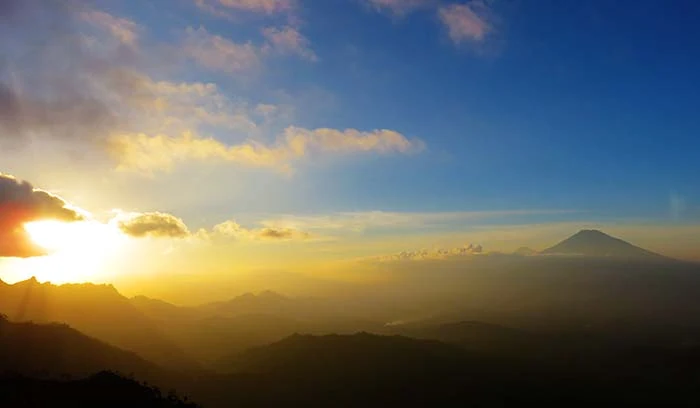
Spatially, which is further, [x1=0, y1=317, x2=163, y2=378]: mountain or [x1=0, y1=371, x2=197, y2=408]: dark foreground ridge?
[x1=0, y1=317, x2=163, y2=378]: mountain

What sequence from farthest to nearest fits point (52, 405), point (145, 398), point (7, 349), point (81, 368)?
point (81, 368)
point (7, 349)
point (145, 398)
point (52, 405)

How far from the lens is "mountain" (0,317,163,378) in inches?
5556

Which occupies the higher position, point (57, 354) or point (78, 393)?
point (78, 393)

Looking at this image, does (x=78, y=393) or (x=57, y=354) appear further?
(x=57, y=354)

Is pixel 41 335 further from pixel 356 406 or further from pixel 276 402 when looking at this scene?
pixel 356 406

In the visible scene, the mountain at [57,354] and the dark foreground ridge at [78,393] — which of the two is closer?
the dark foreground ridge at [78,393]

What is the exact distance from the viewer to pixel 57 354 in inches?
6048

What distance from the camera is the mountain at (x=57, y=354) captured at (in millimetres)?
141125

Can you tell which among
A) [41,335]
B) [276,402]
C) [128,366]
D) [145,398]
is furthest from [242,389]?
[145,398]

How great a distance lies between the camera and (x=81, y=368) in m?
154

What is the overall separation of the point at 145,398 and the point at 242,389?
3472 inches

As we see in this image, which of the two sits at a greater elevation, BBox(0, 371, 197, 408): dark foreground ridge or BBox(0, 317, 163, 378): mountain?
BBox(0, 371, 197, 408): dark foreground ridge

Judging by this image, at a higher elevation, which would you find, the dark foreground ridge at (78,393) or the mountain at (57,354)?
the dark foreground ridge at (78,393)

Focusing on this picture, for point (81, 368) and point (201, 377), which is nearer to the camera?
point (81, 368)
